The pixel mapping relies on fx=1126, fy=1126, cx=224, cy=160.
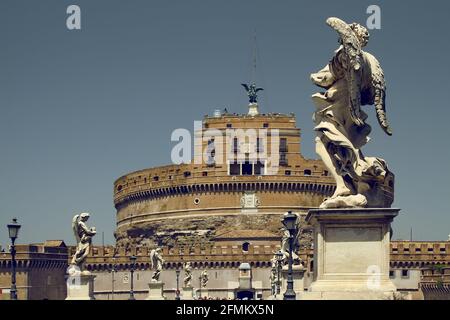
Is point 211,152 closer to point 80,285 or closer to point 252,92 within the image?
point 252,92

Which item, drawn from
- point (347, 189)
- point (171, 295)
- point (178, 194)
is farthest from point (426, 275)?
point (347, 189)

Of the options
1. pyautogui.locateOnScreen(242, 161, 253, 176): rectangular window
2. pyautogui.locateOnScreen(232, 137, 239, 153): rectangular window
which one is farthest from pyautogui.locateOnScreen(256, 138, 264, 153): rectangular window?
pyautogui.locateOnScreen(232, 137, 239, 153): rectangular window

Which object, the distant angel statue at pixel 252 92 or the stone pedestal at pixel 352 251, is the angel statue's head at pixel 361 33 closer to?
the stone pedestal at pixel 352 251

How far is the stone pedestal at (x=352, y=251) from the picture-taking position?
15.4 m

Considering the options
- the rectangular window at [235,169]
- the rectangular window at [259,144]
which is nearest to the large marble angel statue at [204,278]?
the rectangular window at [235,169]

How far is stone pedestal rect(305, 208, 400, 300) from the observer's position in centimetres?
1540

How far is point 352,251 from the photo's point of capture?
50.9ft

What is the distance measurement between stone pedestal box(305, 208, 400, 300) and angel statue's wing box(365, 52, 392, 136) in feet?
4.72

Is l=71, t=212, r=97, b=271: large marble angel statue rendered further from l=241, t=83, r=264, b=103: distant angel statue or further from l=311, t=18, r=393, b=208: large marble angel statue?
l=241, t=83, r=264, b=103: distant angel statue

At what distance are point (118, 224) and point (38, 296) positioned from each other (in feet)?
131

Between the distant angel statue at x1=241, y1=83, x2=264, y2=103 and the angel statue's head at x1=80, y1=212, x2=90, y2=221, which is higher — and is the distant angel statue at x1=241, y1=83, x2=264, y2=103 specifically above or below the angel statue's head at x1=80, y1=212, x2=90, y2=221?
above

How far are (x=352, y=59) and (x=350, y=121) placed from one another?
104 centimetres
